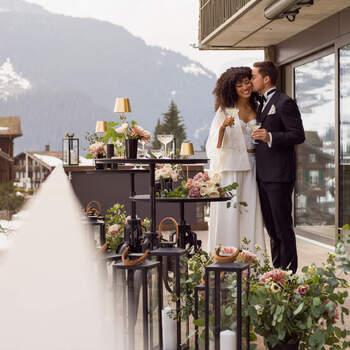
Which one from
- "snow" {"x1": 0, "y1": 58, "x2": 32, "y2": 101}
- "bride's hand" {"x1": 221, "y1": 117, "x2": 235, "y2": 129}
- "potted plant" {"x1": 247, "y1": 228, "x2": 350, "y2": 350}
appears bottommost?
"potted plant" {"x1": 247, "y1": 228, "x2": 350, "y2": 350}

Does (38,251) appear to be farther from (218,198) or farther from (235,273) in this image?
(218,198)

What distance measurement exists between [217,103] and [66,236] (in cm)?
324

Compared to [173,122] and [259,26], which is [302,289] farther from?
[173,122]

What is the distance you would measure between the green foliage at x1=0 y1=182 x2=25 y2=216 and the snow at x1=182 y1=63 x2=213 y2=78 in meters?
90.1

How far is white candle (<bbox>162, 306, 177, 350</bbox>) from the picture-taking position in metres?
2.07

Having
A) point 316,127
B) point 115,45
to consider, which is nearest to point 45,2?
point 115,45

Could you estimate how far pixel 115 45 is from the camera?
324 ft

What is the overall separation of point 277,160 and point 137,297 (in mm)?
1750

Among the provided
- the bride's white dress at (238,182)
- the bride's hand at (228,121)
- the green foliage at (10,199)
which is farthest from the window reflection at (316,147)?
the green foliage at (10,199)

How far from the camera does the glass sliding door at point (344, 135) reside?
17.4 feet

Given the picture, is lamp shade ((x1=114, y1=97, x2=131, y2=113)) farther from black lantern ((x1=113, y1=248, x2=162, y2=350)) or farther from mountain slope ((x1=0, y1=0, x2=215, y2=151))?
mountain slope ((x1=0, y1=0, x2=215, y2=151))

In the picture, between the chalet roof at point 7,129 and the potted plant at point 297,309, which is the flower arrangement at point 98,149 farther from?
the potted plant at point 297,309

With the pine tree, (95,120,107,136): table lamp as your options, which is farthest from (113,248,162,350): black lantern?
the pine tree

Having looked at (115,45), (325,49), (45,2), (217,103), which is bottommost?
(217,103)
